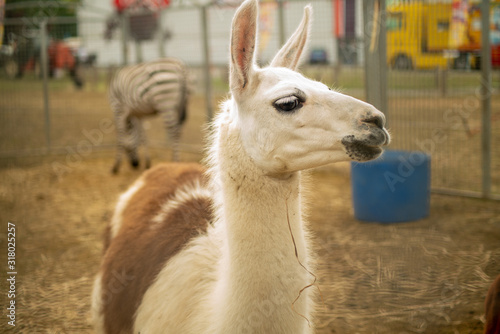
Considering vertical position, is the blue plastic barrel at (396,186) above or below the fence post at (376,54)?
below

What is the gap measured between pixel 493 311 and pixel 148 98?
7044 millimetres

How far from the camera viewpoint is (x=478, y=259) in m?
3.86

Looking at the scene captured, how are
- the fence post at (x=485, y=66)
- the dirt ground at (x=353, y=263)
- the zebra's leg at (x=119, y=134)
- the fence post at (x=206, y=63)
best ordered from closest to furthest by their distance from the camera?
the dirt ground at (x=353, y=263)
the fence post at (x=485, y=66)
the zebra's leg at (x=119, y=134)
the fence post at (x=206, y=63)

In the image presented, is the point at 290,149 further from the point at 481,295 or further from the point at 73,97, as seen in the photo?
the point at 73,97

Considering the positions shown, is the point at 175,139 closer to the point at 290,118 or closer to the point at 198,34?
the point at 198,34

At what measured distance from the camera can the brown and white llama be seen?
6.33 feet

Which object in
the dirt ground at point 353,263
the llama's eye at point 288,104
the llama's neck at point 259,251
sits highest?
the llama's eye at point 288,104

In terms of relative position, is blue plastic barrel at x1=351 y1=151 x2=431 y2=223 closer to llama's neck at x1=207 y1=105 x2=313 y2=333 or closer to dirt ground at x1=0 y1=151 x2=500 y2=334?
dirt ground at x1=0 y1=151 x2=500 y2=334

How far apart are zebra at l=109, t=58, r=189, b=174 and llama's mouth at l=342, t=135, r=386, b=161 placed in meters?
6.41

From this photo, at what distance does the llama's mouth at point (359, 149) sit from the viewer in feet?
6.20

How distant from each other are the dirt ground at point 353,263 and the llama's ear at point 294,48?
1.41 metres

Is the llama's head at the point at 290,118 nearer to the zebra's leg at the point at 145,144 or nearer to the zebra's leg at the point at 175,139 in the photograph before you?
the zebra's leg at the point at 175,139

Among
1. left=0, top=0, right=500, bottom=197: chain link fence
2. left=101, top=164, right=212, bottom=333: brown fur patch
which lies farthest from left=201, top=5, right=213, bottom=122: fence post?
left=101, top=164, right=212, bottom=333: brown fur patch

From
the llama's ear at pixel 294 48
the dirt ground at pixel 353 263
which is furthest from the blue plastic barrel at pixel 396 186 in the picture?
the llama's ear at pixel 294 48
